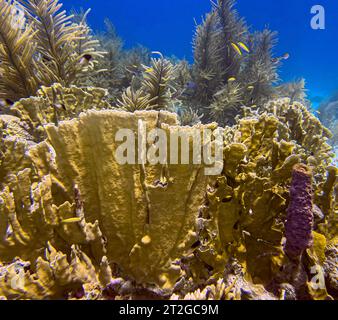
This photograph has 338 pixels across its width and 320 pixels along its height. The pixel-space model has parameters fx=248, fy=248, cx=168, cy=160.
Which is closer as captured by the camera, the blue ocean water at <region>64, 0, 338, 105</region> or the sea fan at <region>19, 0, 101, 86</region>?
the sea fan at <region>19, 0, 101, 86</region>

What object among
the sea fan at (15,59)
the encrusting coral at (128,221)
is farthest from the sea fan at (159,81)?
the encrusting coral at (128,221)

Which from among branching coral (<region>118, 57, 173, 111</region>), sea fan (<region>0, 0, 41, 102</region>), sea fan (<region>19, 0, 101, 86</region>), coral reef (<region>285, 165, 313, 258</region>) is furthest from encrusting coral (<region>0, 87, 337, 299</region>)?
sea fan (<region>19, 0, 101, 86</region>)

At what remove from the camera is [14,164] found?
2109 millimetres

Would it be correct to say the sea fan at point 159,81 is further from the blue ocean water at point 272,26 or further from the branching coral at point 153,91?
the blue ocean water at point 272,26

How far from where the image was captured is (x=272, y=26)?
6725 cm

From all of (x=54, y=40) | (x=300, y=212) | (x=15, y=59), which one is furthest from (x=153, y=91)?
(x=300, y=212)

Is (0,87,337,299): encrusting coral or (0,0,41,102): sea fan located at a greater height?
(0,0,41,102): sea fan

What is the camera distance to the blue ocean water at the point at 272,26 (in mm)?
56347

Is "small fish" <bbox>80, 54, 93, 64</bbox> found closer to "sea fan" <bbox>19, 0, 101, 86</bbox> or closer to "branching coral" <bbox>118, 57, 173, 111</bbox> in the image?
"sea fan" <bbox>19, 0, 101, 86</bbox>

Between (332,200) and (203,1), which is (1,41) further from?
(203,1)

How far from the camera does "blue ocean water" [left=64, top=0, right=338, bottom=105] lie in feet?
185

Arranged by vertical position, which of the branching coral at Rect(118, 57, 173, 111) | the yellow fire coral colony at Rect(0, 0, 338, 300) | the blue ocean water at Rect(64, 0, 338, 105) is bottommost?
the yellow fire coral colony at Rect(0, 0, 338, 300)

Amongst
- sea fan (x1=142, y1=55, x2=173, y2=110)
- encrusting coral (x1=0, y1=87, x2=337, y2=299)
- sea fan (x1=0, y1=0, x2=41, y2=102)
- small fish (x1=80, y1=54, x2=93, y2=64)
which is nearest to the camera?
encrusting coral (x1=0, y1=87, x2=337, y2=299)

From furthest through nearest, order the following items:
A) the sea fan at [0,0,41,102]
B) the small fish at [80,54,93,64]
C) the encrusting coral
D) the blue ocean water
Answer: the blue ocean water
the small fish at [80,54,93,64]
the sea fan at [0,0,41,102]
the encrusting coral
